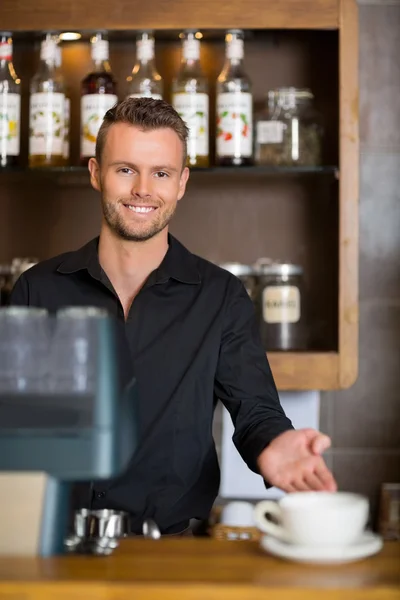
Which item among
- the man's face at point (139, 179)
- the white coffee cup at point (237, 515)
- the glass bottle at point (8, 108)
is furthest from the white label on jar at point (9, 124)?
the white coffee cup at point (237, 515)

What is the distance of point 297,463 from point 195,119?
3.36 ft

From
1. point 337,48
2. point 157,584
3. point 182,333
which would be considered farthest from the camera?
point 337,48

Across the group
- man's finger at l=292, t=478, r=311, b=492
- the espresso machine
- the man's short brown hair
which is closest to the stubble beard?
the man's short brown hair

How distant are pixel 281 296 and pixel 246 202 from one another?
10.9 inches

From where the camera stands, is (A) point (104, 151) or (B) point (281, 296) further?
(B) point (281, 296)

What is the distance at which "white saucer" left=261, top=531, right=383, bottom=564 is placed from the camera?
41.8 inches

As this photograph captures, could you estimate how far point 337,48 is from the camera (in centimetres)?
218

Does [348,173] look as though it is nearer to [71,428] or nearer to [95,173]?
[95,173]

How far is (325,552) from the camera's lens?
3.49 ft

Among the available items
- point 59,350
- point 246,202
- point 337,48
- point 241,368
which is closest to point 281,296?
point 246,202

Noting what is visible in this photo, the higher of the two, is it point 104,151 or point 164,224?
point 104,151

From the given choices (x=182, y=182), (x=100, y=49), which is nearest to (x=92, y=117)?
(x=100, y=49)

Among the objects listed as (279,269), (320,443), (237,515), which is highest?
(279,269)

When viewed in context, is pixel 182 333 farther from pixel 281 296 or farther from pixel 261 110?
pixel 261 110
